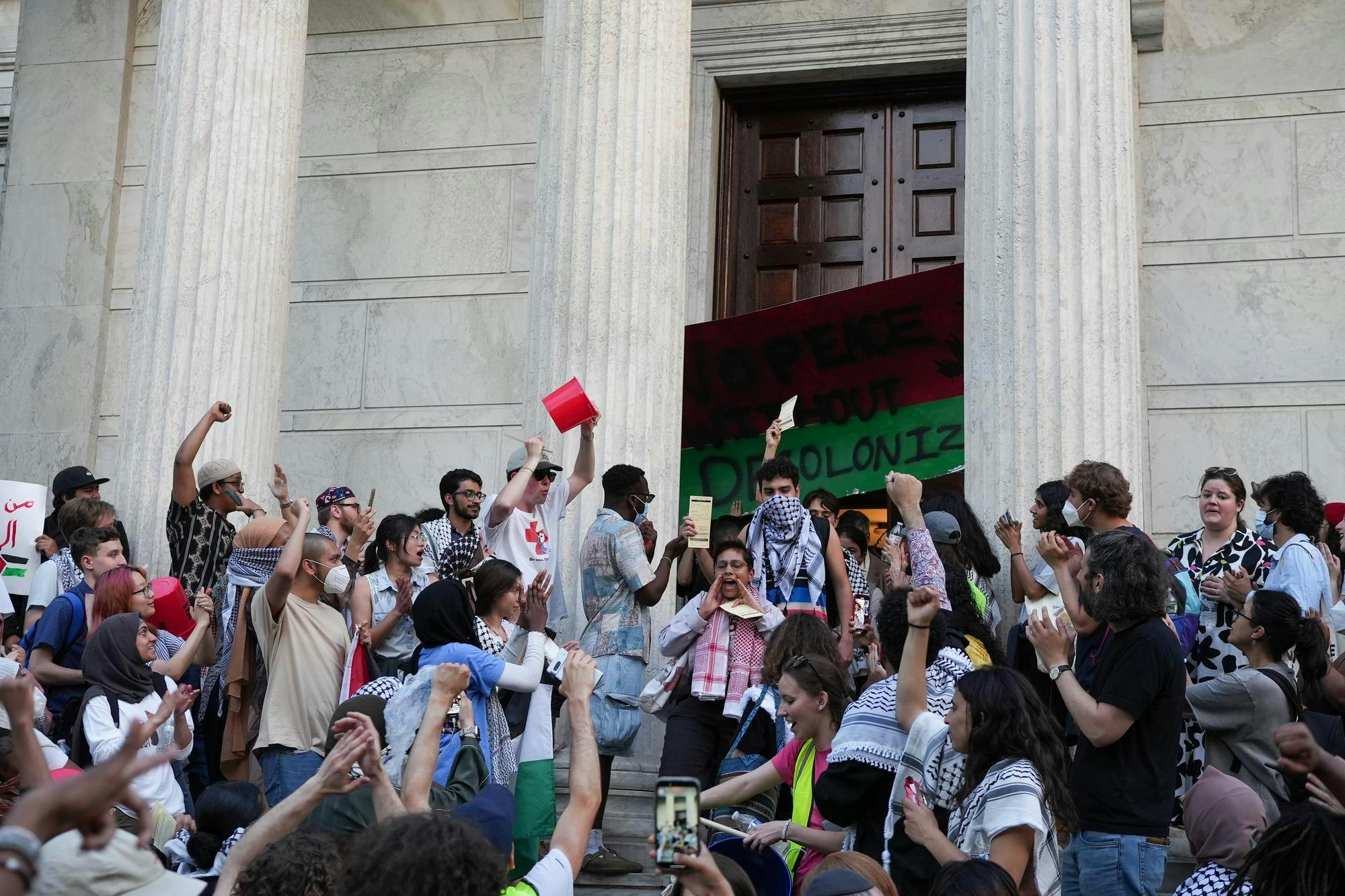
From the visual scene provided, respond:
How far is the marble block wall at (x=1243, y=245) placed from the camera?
483 inches

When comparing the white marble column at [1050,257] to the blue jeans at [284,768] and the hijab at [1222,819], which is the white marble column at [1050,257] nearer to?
the hijab at [1222,819]

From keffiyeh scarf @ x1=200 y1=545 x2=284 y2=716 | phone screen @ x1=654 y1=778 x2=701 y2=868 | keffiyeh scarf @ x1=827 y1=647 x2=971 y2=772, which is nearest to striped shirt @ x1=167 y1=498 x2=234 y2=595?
keffiyeh scarf @ x1=200 y1=545 x2=284 y2=716

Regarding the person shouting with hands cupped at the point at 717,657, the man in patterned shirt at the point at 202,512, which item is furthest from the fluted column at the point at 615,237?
the man in patterned shirt at the point at 202,512

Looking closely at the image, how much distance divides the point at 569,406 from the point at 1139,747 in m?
4.50

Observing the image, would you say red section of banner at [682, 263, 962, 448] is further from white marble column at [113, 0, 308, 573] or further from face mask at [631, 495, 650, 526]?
face mask at [631, 495, 650, 526]

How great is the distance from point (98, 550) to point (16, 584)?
45.4 inches

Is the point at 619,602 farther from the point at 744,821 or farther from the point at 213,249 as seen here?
the point at 213,249

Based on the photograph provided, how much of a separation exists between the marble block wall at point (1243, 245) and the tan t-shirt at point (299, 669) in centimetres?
701

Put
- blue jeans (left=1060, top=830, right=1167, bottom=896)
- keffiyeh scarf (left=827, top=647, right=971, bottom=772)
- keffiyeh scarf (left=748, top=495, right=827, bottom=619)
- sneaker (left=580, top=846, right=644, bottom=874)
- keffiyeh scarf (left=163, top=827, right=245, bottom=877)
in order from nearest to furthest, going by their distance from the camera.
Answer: keffiyeh scarf (left=163, top=827, right=245, bottom=877)
blue jeans (left=1060, top=830, right=1167, bottom=896)
keffiyeh scarf (left=827, top=647, right=971, bottom=772)
sneaker (left=580, top=846, right=644, bottom=874)
keffiyeh scarf (left=748, top=495, right=827, bottom=619)

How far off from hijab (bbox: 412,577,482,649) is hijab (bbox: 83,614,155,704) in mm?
1943

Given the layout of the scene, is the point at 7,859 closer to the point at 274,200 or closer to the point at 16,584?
the point at 16,584

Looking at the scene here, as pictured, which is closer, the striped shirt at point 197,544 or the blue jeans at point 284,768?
the blue jeans at point 284,768

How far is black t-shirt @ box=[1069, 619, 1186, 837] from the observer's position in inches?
220

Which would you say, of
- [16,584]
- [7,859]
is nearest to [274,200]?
[16,584]
